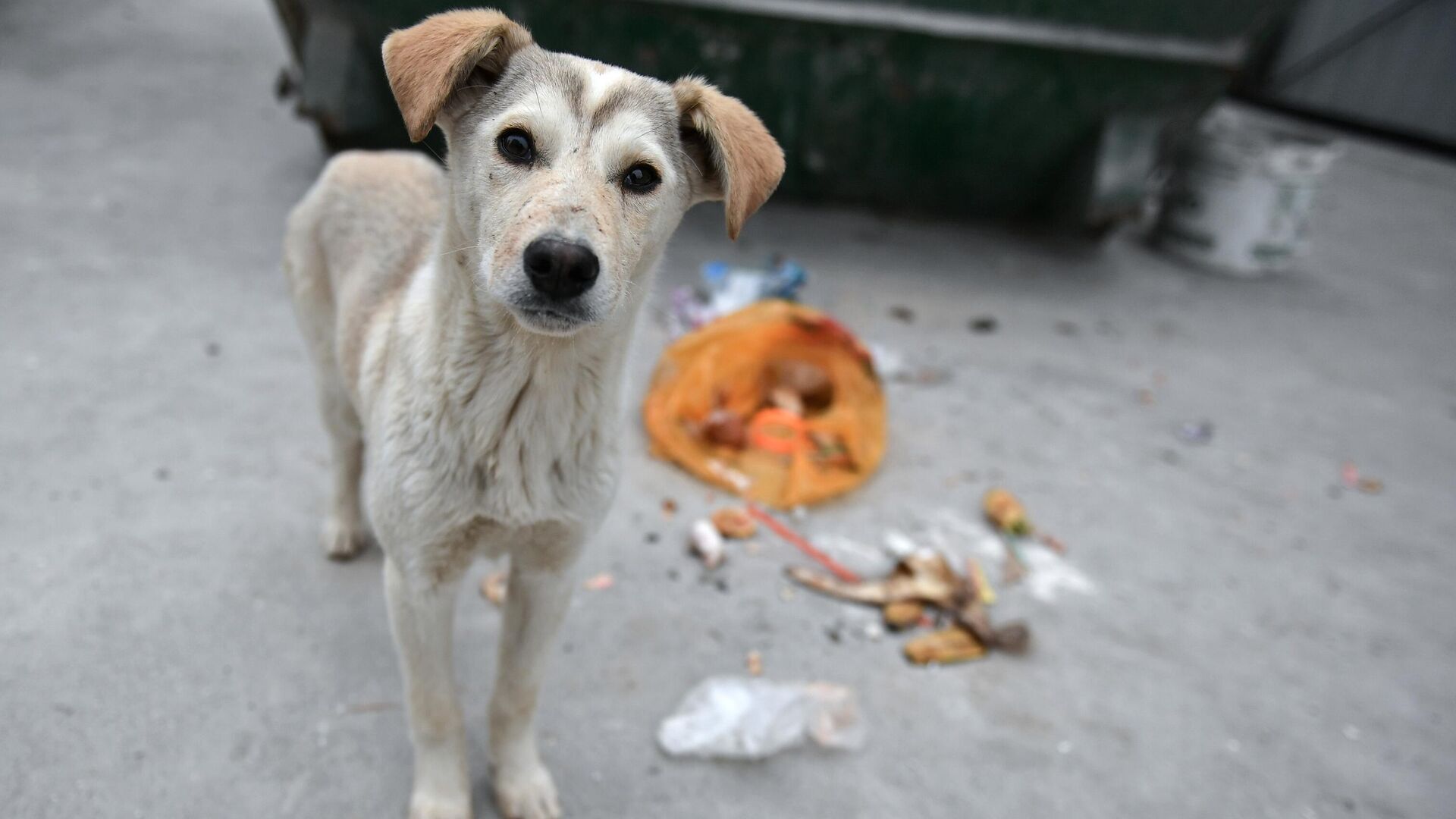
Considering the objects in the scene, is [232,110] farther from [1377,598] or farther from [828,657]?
[1377,598]

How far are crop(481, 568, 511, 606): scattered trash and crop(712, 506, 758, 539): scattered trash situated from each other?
2.51 ft

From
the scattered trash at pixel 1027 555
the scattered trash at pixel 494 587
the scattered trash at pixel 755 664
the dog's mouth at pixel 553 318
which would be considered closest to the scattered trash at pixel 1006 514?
the scattered trash at pixel 1027 555

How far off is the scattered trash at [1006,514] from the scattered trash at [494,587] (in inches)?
71.2

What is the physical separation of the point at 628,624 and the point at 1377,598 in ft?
9.16

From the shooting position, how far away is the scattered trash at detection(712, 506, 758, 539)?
10.6 ft

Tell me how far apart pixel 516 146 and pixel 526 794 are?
1.49m

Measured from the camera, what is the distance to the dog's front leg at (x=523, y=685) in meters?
2.10

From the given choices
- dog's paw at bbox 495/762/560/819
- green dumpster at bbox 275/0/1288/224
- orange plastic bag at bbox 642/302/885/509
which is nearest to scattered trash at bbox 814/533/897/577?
orange plastic bag at bbox 642/302/885/509

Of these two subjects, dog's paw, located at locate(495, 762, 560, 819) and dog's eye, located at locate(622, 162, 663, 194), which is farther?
dog's paw, located at locate(495, 762, 560, 819)

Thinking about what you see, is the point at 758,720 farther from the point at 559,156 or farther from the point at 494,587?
the point at 559,156

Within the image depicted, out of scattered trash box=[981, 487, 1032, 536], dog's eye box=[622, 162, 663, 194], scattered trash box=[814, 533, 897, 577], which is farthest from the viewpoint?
scattered trash box=[981, 487, 1032, 536]

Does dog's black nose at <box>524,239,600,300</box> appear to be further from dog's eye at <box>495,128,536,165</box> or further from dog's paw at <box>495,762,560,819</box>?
dog's paw at <box>495,762,560,819</box>

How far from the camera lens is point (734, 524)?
326 centimetres

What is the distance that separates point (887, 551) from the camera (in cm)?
330
